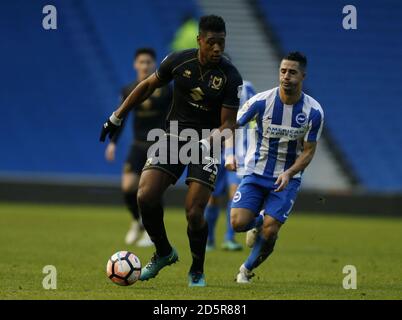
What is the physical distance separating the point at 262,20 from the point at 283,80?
16.8 meters

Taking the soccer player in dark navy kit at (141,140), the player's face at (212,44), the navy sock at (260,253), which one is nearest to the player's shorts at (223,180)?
the soccer player in dark navy kit at (141,140)

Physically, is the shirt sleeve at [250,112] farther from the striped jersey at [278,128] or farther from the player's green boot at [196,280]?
the player's green boot at [196,280]

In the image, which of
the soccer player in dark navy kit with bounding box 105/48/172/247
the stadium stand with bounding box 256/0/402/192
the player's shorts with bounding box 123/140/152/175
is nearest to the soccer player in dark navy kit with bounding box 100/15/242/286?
the soccer player in dark navy kit with bounding box 105/48/172/247

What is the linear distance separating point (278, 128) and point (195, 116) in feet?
3.35

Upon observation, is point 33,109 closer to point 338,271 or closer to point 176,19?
point 176,19

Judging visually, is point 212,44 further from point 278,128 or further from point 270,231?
point 270,231

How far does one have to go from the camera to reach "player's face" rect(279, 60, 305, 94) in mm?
8391

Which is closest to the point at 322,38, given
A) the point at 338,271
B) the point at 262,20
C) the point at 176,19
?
the point at 262,20

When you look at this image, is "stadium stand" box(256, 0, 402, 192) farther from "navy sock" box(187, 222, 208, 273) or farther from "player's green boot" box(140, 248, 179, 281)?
"navy sock" box(187, 222, 208, 273)

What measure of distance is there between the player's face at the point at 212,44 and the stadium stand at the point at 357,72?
1547 centimetres

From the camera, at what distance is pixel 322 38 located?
2433cm

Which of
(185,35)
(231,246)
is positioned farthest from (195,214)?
(185,35)

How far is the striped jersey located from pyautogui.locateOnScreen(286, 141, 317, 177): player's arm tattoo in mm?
63

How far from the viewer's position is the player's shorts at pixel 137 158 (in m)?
13.1
